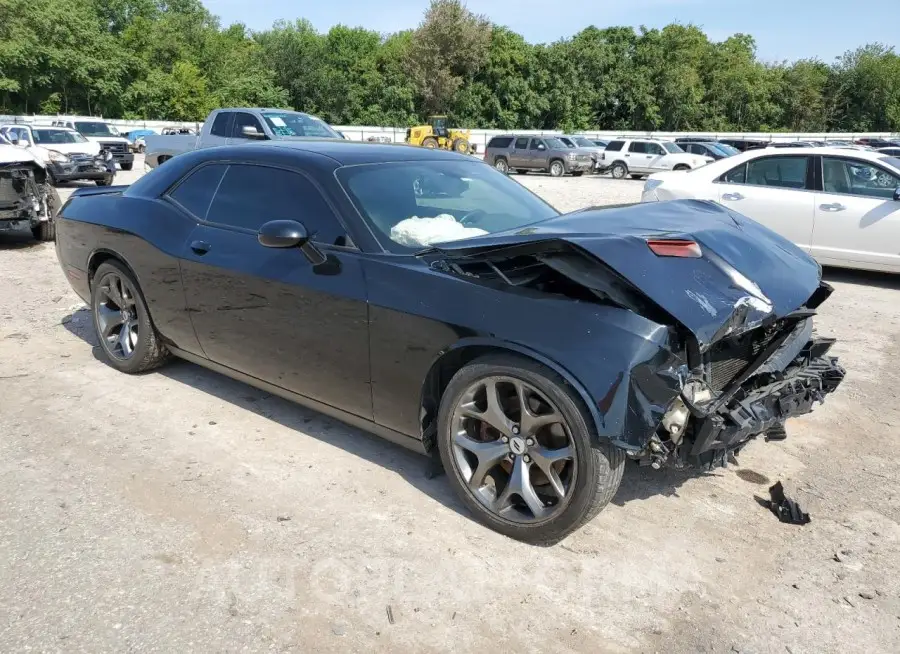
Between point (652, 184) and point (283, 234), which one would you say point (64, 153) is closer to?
point (652, 184)

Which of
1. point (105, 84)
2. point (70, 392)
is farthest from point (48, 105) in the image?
point (70, 392)

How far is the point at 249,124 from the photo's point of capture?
1441cm

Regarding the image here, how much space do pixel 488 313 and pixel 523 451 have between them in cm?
59

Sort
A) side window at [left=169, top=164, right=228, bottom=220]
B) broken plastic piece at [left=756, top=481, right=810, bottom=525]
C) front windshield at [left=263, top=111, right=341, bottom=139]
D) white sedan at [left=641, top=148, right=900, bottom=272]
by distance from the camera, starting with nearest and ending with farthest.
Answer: broken plastic piece at [left=756, top=481, right=810, bottom=525]
side window at [left=169, top=164, right=228, bottom=220]
white sedan at [left=641, top=148, right=900, bottom=272]
front windshield at [left=263, top=111, right=341, bottom=139]

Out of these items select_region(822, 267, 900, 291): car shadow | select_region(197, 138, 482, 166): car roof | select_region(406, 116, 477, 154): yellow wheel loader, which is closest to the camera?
select_region(197, 138, 482, 166): car roof

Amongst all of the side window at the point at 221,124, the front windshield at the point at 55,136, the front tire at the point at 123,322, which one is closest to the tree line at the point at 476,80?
the front windshield at the point at 55,136

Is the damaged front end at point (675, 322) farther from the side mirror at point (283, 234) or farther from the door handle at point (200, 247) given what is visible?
the door handle at point (200, 247)

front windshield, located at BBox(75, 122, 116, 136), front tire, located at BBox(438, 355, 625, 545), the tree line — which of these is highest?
the tree line

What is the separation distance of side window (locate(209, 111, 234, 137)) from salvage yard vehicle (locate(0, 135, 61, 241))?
5004 mm

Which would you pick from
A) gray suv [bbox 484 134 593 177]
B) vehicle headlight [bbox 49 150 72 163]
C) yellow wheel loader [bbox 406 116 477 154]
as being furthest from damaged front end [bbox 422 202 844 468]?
yellow wheel loader [bbox 406 116 477 154]

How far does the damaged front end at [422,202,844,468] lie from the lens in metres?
2.64

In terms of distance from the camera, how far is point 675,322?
9.05 feet

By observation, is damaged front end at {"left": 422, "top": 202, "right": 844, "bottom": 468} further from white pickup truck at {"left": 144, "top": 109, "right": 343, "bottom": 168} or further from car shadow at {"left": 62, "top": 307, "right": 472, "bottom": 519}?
white pickup truck at {"left": 144, "top": 109, "right": 343, "bottom": 168}

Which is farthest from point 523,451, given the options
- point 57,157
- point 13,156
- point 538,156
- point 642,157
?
point 642,157
